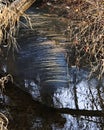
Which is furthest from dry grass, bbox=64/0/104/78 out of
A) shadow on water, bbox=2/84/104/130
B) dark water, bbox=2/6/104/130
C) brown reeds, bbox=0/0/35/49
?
brown reeds, bbox=0/0/35/49

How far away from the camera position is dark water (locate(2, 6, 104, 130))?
460 cm

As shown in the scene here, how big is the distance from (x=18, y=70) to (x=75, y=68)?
3.10 feet

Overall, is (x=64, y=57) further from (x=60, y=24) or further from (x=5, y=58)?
(x=60, y=24)

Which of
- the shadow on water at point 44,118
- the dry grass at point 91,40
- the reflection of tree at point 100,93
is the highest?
the dry grass at point 91,40

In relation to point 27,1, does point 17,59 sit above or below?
below

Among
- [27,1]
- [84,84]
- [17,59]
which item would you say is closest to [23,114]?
[84,84]

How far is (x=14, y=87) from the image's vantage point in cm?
538

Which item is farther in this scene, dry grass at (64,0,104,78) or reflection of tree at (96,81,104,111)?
dry grass at (64,0,104,78)

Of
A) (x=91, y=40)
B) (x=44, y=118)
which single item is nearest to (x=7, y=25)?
(x=91, y=40)

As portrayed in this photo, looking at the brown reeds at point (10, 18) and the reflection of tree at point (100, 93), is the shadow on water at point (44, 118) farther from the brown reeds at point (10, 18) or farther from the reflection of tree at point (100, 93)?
the brown reeds at point (10, 18)

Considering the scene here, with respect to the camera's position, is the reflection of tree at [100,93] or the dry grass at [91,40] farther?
the dry grass at [91,40]

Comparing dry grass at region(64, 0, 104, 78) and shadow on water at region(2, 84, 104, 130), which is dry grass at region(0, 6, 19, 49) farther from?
shadow on water at region(2, 84, 104, 130)

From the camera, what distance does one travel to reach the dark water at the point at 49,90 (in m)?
4.60

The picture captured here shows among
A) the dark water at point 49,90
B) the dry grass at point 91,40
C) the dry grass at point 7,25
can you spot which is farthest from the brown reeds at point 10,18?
the dry grass at point 91,40
